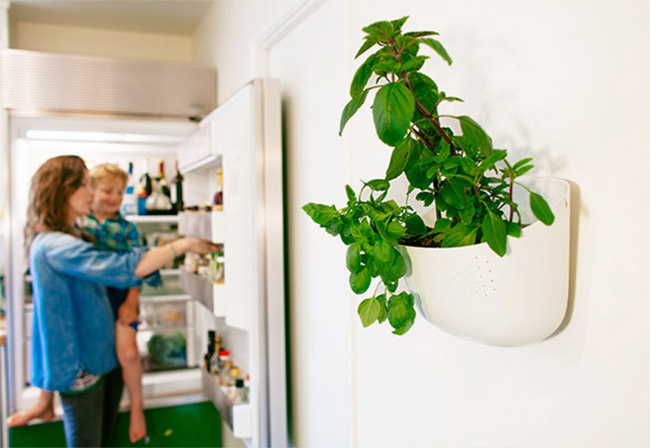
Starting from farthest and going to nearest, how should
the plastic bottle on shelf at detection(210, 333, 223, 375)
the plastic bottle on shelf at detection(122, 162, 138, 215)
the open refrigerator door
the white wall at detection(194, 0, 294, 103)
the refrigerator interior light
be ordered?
1. the plastic bottle on shelf at detection(122, 162, 138, 215)
2. the refrigerator interior light
3. the plastic bottle on shelf at detection(210, 333, 223, 375)
4. the white wall at detection(194, 0, 294, 103)
5. the open refrigerator door

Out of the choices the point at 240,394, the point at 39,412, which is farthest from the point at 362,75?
the point at 39,412

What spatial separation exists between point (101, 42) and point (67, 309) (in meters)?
1.46

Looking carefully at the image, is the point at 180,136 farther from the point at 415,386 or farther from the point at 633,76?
the point at 633,76

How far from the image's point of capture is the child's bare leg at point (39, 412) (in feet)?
7.41

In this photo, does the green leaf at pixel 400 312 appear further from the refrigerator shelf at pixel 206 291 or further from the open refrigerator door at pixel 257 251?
the refrigerator shelf at pixel 206 291

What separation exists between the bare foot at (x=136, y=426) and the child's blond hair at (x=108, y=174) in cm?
103

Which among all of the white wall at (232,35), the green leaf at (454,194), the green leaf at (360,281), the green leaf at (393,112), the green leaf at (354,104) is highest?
the white wall at (232,35)

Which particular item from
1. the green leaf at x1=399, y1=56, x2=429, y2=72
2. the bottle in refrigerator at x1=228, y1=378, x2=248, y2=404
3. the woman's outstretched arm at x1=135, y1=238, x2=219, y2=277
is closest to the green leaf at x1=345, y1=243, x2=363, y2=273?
the green leaf at x1=399, y1=56, x2=429, y2=72

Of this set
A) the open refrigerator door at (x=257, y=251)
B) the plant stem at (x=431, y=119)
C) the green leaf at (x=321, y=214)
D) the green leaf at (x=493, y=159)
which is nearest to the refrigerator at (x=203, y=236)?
the open refrigerator door at (x=257, y=251)

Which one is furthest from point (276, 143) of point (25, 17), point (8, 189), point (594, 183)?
point (25, 17)

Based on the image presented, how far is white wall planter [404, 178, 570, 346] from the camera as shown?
0.60 meters

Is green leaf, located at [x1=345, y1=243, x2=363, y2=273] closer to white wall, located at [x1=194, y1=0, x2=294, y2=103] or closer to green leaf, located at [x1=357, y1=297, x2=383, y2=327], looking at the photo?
green leaf, located at [x1=357, y1=297, x2=383, y2=327]

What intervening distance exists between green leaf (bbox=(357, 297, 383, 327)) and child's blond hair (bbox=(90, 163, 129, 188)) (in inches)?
78.1

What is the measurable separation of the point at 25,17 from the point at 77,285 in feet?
4.58
